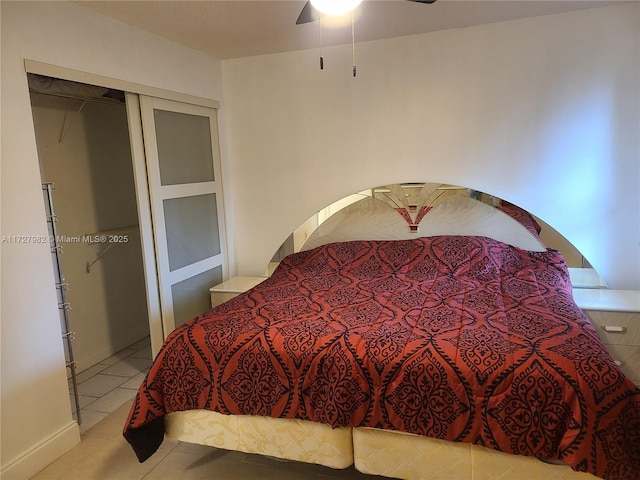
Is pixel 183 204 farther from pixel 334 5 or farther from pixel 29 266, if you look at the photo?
pixel 334 5

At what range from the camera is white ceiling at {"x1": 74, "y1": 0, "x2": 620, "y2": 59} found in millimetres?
2377

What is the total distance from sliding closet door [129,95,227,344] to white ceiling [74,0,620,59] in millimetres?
489

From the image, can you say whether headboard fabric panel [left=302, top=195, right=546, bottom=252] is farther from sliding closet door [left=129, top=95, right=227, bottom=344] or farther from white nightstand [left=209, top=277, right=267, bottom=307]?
sliding closet door [left=129, top=95, right=227, bottom=344]

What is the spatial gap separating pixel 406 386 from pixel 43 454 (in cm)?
177

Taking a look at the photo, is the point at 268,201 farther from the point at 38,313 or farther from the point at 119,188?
the point at 38,313

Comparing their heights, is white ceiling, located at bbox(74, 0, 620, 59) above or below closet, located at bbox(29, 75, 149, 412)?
above

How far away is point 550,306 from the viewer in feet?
7.15

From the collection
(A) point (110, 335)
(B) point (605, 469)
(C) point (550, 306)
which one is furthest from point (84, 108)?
(B) point (605, 469)

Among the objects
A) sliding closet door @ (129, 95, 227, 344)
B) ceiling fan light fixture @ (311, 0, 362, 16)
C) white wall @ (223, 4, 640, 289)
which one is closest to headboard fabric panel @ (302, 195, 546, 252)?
white wall @ (223, 4, 640, 289)

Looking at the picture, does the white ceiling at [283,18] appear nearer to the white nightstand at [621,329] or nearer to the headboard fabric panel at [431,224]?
the headboard fabric panel at [431,224]

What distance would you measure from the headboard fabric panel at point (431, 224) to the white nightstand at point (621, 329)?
0.59m

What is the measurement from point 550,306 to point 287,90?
234 cm

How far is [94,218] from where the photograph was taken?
335cm

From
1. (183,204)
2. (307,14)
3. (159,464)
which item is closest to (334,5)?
(307,14)
